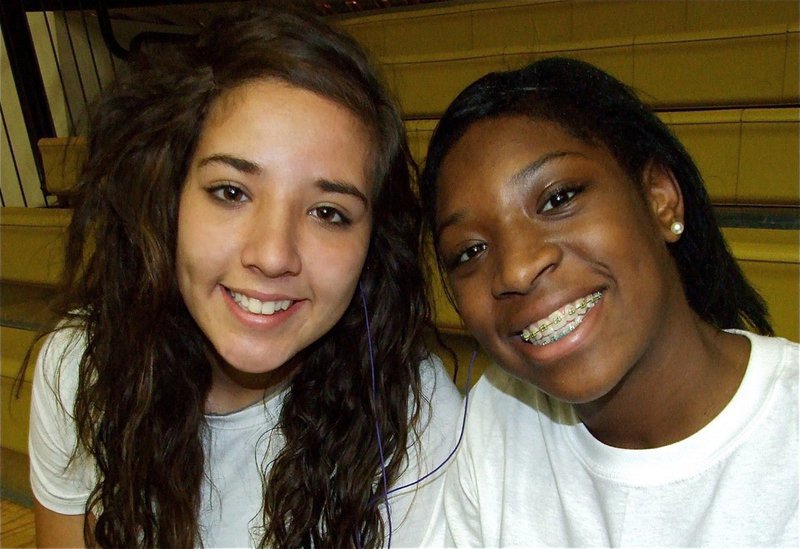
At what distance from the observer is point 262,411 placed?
4.10ft

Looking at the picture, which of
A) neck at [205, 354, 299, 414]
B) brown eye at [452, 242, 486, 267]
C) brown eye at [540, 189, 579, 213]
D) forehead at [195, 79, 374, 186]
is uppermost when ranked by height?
forehead at [195, 79, 374, 186]

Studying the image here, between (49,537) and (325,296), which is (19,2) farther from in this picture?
(325,296)

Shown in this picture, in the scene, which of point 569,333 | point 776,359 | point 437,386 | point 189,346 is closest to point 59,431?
point 189,346

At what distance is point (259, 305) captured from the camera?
1052 millimetres

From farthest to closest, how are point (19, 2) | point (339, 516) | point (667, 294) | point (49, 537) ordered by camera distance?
point (19, 2) → point (49, 537) → point (339, 516) → point (667, 294)

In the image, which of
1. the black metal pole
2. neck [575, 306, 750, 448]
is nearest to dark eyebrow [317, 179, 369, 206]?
neck [575, 306, 750, 448]

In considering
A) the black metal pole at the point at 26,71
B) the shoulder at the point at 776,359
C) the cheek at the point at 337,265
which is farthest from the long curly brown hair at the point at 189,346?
the black metal pole at the point at 26,71

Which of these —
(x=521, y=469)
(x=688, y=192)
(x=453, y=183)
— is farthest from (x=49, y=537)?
(x=688, y=192)

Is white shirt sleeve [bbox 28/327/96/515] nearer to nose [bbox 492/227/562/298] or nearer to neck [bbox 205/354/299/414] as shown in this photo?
neck [bbox 205/354/299/414]

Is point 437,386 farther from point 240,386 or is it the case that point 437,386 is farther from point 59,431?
point 59,431

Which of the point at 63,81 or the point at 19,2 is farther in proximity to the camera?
the point at 63,81

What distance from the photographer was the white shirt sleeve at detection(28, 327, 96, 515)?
129 centimetres

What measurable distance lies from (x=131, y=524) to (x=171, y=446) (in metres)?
0.16

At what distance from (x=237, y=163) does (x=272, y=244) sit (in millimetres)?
138
